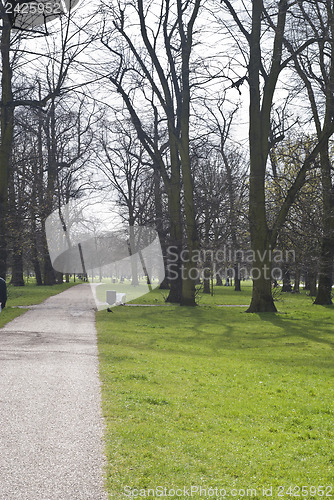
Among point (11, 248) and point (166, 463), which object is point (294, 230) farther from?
point (166, 463)

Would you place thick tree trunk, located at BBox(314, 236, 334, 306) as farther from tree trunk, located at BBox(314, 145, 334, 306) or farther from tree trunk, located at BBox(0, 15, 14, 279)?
tree trunk, located at BBox(0, 15, 14, 279)

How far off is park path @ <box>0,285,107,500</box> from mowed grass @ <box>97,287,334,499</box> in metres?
0.21

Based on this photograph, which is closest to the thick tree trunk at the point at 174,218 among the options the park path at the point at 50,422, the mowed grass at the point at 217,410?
the mowed grass at the point at 217,410

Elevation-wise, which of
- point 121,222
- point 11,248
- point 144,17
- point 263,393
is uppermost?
point 144,17

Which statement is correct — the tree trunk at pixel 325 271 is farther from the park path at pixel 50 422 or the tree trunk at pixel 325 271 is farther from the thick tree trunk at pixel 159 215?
the park path at pixel 50 422

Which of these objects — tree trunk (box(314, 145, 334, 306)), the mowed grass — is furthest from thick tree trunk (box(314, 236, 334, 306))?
the mowed grass

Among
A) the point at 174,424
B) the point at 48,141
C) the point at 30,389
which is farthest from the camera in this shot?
the point at 48,141

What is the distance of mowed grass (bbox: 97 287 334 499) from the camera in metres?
4.33

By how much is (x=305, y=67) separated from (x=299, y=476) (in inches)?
847

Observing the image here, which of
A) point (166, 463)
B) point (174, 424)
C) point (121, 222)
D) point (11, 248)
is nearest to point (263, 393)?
point (174, 424)

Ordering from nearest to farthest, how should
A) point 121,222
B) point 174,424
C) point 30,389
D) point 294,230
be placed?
point 174,424 < point 30,389 < point 294,230 < point 121,222

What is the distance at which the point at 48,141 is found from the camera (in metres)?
36.8

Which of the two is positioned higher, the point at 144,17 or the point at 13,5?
the point at 144,17

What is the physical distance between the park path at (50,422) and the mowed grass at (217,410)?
0.21 meters
